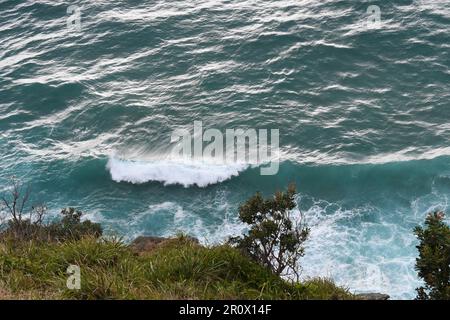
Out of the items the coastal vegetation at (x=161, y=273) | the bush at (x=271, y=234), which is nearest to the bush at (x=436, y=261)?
the coastal vegetation at (x=161, y=273)


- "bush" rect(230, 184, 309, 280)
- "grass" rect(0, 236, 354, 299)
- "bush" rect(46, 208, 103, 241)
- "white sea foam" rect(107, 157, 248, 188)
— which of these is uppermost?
"white sea foam" rect(107, 157, 248, 188)

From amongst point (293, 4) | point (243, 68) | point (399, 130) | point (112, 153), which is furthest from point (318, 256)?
point (293, 4)

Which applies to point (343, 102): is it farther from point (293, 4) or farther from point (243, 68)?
point (293, 4)

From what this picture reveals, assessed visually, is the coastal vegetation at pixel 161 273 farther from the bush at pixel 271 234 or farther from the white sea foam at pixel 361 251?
the white sea foam at pixel 361 251

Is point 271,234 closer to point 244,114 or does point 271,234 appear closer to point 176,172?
point 176,172

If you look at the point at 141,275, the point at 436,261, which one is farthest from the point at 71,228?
the point at 436,261

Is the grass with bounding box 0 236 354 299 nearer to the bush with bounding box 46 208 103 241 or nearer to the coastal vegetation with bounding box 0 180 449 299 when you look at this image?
the coastal vegetation with bounding box 0 180 449 299

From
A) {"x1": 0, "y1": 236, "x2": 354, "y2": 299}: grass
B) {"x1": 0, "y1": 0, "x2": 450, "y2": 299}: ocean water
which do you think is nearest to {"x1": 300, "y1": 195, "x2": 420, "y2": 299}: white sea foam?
{"x1": 0, "y1": 0, "x2": 450, "y2": 299}: ocean water
